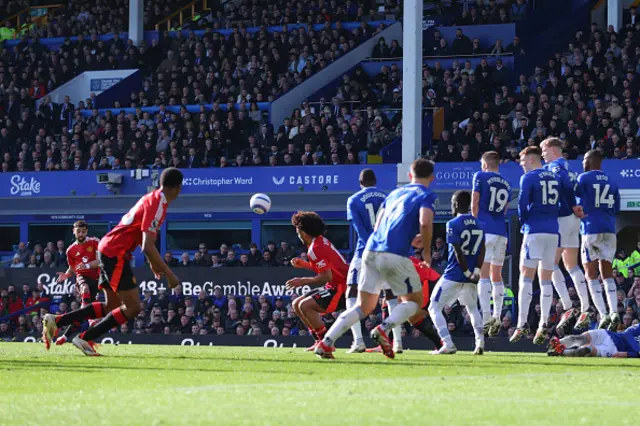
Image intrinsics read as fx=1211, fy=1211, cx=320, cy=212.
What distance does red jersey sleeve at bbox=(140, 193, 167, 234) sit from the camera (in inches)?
465

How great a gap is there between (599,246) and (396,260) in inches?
179

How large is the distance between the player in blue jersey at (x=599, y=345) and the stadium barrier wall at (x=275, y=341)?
8.77m

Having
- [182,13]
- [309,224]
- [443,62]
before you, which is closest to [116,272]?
[309,224]

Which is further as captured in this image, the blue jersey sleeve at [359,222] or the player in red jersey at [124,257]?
the blue jersey sleeve at [359,222]

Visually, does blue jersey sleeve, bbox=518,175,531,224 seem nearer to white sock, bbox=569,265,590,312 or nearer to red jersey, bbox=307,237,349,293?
white sock, bbox=569,265,590,312

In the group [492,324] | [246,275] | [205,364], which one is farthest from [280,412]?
[246,275]

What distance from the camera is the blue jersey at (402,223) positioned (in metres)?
11.2

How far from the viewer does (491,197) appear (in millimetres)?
14664

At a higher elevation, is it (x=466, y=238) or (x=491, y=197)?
(x=491, y=197)

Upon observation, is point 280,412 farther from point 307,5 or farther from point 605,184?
point 307,5

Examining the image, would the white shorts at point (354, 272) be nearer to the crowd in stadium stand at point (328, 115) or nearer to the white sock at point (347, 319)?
the white sock at point (347, 319)

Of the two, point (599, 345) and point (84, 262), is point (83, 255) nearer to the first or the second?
point (84, 262)

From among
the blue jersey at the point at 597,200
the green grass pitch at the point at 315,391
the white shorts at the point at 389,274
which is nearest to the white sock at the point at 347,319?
the white shorts at the point at 389,274

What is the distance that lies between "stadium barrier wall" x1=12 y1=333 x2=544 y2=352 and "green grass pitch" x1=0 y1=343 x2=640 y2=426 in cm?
1046
